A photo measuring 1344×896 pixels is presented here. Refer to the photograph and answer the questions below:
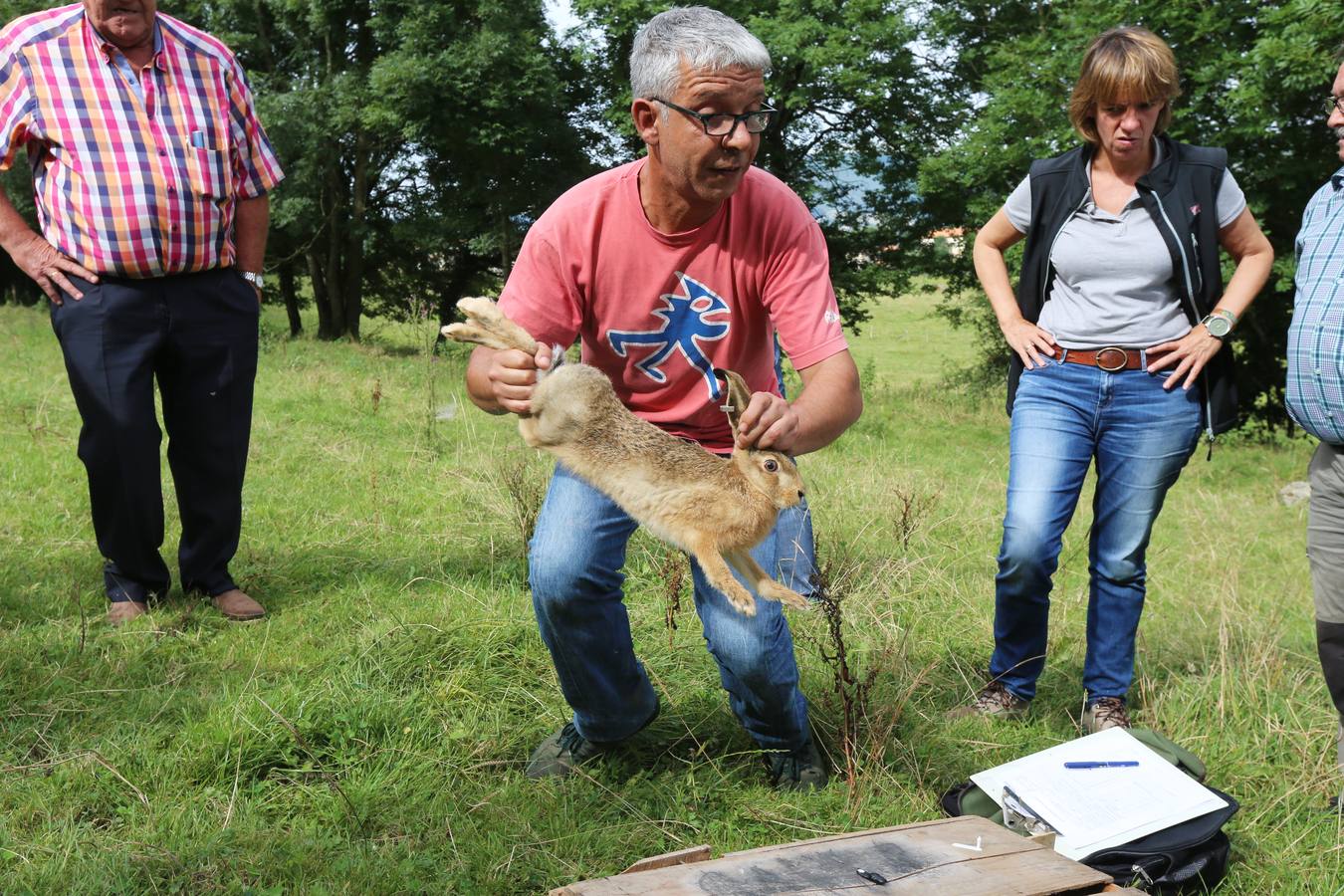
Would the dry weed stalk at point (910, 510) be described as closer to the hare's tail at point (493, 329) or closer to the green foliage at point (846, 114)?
the hare's tail at point (493, 329)

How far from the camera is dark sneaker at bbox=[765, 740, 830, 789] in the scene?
363 cm

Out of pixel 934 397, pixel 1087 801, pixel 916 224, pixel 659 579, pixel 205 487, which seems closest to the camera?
pixel 1087 801

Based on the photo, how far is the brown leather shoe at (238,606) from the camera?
15.6ft

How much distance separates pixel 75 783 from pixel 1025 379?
3.52m

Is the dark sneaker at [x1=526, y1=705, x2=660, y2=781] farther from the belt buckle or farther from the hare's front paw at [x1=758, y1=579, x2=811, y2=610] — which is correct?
the belt buckle

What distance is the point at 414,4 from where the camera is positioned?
1920 cm

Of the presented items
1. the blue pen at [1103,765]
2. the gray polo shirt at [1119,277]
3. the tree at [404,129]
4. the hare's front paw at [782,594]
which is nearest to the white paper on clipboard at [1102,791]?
the blue pen at [1103,765]

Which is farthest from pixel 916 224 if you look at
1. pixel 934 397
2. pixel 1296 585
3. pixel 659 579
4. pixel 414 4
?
pixel 659 579

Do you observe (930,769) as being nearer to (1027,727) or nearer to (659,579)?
(1027,727)

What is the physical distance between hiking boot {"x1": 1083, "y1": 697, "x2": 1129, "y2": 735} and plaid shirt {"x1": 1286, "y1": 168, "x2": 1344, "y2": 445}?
1.22 m

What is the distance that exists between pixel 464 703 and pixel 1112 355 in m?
2.67

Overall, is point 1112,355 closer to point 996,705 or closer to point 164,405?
point 996,705

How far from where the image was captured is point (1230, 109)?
13727 mm

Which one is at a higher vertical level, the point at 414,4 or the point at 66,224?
the point at 414,4
